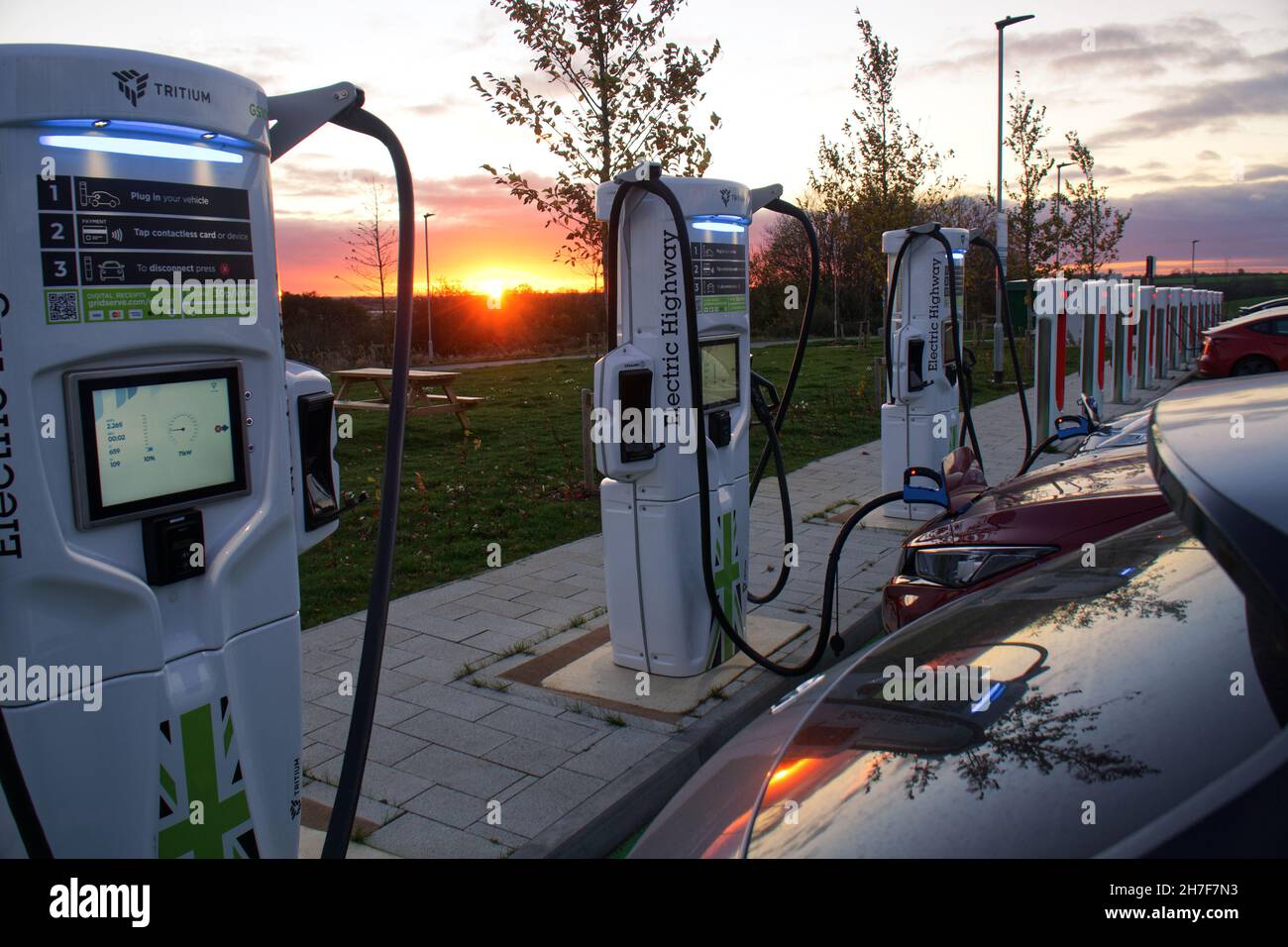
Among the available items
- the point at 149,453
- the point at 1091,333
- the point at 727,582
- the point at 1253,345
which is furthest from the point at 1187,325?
the point at 149,453

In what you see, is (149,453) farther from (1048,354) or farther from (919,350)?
(1048,354)

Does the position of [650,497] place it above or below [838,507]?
above

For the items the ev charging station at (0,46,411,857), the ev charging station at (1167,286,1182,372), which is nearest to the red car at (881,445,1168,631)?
the ev charging station at (0,46,411,857)

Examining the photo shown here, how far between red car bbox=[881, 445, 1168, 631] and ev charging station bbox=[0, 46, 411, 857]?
265 cm

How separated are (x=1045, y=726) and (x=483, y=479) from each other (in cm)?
957

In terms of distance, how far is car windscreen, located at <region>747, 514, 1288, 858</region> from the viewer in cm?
151

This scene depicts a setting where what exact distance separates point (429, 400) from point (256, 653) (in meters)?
12.7

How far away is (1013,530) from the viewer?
184 inches

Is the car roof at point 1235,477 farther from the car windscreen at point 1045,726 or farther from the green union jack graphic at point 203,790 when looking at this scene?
the green union jack graphic at point 203,790

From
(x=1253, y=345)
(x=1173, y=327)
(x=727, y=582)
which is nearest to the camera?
(x=727, y=582)

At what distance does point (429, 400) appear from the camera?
15328 millimetres

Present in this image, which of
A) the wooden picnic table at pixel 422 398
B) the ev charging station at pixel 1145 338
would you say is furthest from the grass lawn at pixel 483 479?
the ev charging station at pixel 1145 338
